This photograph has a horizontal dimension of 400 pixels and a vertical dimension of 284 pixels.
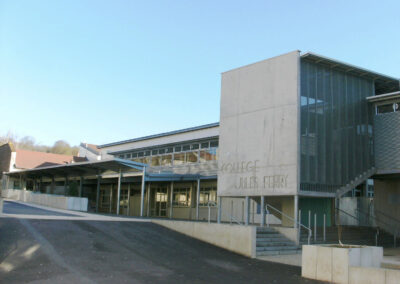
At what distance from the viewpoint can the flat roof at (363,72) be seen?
706 inches

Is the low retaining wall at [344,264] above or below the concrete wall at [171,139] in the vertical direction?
below

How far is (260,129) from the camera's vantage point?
18484mm

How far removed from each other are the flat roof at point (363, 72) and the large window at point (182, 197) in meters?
13.8

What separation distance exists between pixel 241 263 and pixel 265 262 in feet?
3.21

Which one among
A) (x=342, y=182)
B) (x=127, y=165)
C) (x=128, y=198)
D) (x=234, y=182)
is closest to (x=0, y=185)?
(x=128, y=198)

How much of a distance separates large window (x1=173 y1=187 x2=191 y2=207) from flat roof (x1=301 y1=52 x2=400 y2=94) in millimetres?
13755

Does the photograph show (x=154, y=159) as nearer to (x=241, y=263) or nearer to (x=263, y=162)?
(x=263, y=162)

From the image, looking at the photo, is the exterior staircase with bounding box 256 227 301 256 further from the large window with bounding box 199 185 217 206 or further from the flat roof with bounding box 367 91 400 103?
the large window with bounding box 199 185 217 206

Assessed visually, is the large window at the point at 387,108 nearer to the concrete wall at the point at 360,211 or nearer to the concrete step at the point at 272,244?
the concrete wall at the point at 360,211

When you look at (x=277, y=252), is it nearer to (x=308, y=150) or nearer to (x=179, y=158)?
(x=308, y=150)

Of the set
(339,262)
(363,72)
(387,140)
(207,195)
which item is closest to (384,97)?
(363,72)

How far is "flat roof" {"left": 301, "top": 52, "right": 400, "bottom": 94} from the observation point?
58.9 feet

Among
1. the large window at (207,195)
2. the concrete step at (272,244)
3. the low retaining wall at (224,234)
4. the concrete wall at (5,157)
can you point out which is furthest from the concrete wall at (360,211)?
the concrete wall at (5,157)

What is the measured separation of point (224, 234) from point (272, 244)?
6.11 feet
